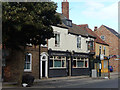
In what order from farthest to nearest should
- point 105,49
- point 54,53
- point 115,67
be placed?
point 115,67 < point 105,49 < point 54,53

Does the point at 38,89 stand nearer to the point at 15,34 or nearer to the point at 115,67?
the point at 15,34

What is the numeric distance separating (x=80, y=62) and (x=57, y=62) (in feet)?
20.0

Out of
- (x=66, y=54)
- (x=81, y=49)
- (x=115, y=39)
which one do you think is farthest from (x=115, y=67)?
(x=66, y=54)

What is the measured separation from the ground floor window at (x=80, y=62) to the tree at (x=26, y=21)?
54.7 feet

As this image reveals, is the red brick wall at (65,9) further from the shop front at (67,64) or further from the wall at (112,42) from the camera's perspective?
the wall at (112,42)

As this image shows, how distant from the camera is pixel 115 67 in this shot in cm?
5256

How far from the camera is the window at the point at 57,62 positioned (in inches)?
1207

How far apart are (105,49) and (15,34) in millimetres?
31468

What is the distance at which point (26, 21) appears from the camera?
16000 millimetres

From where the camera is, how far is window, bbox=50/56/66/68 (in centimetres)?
3066

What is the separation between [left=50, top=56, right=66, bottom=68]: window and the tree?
1182cm

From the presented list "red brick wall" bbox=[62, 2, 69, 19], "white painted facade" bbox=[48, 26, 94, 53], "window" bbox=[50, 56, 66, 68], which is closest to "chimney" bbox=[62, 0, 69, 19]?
"red brick wall" bbox=[62, 2, 69, 19]

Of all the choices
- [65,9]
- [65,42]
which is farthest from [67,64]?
[65,9]

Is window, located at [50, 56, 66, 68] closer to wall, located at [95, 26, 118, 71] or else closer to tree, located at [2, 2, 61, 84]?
tree, located at [2, 2, 61, 84]
